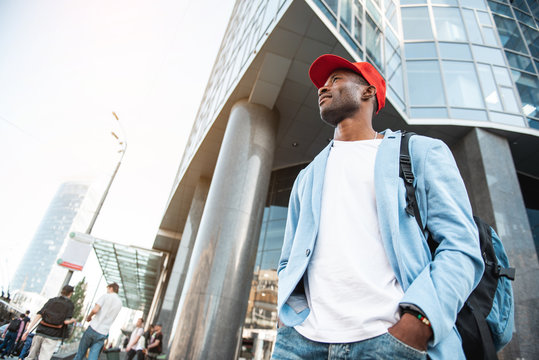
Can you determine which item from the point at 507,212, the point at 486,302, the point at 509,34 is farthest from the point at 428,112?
the point at 486,302

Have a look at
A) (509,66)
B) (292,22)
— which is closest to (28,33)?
(292,22)

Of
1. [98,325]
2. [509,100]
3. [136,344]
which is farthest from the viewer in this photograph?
[509,100]

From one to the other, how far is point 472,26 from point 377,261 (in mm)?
15815

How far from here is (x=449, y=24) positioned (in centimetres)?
1324

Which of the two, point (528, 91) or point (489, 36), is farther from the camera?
point (489, 36)

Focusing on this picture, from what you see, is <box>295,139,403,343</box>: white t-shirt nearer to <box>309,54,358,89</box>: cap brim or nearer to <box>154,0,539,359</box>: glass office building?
<box>309,54,358,89</box>: cap brim

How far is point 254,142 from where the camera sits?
9.38m

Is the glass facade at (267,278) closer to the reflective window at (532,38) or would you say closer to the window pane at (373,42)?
the window pane at (373,42)

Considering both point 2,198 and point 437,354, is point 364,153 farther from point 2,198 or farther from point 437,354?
point 2,198

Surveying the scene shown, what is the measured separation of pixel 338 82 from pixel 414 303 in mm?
1362

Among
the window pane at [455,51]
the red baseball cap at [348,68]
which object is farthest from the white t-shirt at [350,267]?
the window pane at [455,51]

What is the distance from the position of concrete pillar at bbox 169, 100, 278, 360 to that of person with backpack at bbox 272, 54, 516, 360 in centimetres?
645

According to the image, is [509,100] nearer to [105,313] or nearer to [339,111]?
[339,111]

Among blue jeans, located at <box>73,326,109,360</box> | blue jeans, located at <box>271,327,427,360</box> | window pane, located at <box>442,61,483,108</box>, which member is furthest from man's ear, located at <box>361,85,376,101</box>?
window pane, located at <box>442,61,483,108</box>
